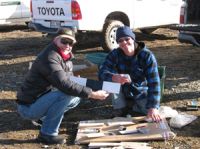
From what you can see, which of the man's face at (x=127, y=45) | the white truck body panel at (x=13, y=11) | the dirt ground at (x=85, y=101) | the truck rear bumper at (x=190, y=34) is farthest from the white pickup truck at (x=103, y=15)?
the man's face at (x=127, y=45)

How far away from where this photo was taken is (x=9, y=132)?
5609 mm

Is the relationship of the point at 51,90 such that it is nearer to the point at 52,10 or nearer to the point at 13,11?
the point at 52,10

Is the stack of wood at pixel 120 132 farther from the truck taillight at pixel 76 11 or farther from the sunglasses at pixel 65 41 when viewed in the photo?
the truck taillight at pixel 76 11

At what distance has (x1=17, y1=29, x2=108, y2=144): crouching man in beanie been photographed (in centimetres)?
488

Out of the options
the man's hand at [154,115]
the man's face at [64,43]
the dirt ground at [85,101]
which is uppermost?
the man's face at [64,43]

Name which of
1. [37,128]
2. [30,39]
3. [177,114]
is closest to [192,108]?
[177,114]

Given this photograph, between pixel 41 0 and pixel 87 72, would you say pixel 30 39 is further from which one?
pixel 87 72

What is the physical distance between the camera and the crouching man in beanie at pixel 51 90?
16.0 feet

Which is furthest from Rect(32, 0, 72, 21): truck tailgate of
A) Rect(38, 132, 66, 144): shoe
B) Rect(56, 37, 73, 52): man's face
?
Rect(38, 132, 66, 144): shoe

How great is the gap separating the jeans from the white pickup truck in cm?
440

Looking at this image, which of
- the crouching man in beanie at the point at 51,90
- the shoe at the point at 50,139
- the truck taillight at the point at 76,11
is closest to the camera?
the crouching man in beanie at the point at 51,90

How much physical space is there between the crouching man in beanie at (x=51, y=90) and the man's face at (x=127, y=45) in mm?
585

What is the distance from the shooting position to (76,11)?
9734 millimetres

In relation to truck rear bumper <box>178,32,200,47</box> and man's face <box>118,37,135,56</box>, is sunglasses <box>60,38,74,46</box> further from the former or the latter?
truck rear bumper <box>178,32,200,47</box>
